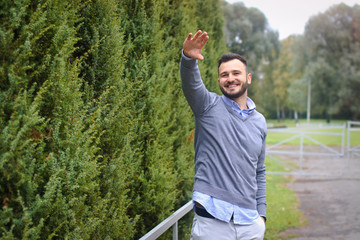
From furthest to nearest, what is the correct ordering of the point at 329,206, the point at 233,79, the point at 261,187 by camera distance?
1. the point at 329,206
2. the point at 261,187
3. the point at 233,79

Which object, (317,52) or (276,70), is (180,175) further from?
(276,70)

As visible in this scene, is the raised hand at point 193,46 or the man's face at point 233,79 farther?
the man's face at point 233,79

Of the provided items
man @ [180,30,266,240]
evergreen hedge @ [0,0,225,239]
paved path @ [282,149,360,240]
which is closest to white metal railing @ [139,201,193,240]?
evergreen hedge @ [0,0,225,239]

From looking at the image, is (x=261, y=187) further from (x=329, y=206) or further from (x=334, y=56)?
(x=334, y=56)

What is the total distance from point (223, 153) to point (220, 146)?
0.17 feet

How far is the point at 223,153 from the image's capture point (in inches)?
87.2

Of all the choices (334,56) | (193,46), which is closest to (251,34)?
(334,56)

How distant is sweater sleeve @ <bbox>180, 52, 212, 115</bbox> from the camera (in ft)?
7.13

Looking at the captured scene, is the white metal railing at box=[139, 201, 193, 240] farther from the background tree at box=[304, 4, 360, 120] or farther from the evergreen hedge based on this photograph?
the background tree at box=[304, 4, 360, 120]

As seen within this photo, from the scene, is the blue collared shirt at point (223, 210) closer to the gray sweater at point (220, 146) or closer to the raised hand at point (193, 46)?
the gray sweater at point (220, 146)

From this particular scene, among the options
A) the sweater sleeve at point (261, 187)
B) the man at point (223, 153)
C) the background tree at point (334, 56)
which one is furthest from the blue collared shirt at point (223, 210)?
the background tree at point (334, 56)

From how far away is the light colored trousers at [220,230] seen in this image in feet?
7.05

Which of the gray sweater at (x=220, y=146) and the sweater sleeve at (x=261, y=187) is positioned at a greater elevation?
the gray sweater at (x=220, y=146)

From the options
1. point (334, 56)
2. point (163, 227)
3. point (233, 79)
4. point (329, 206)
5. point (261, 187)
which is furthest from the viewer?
point (334, 56)
